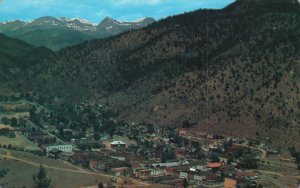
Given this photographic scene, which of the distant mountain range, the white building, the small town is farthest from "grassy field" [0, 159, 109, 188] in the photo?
the distant mountain range

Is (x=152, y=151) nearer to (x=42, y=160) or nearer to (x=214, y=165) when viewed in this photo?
(x=214, y=165)

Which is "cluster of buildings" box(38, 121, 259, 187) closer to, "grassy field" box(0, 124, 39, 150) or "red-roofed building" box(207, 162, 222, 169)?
"red-roofed building" box(207, 162, 222, 169)

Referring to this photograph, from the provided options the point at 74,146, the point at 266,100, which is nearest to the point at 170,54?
the point at 266,100

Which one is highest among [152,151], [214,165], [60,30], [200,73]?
[60,30]

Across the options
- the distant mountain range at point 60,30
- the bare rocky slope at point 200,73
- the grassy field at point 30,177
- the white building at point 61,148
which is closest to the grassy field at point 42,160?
the grassy field at point 30,177

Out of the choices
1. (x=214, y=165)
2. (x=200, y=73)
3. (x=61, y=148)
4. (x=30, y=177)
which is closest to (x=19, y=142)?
(x=61, y=148)

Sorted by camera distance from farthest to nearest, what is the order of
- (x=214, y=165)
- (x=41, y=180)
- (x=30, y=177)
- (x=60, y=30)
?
1. (x=60, y=30)
2. (x=214, y=165)
3. (x=30, y=177)
4. (x=41, y=180)

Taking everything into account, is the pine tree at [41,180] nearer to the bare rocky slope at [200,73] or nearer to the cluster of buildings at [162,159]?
the cluster of buildings at [162,159]
